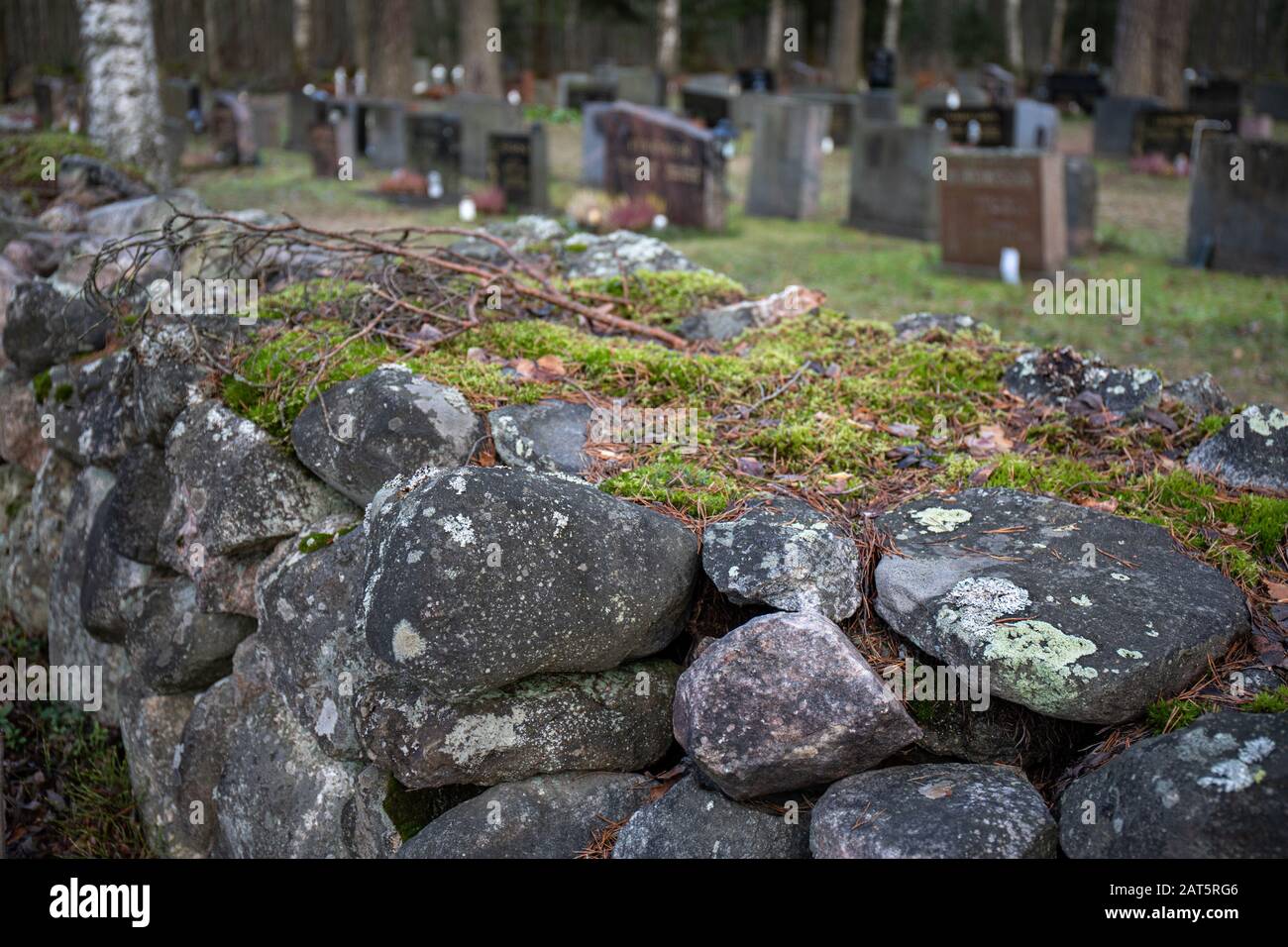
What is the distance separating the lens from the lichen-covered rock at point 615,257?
5.92 metres

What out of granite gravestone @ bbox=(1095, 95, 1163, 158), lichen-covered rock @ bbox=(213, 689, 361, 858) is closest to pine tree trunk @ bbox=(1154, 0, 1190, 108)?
granite gravestone @ bbox=(1095, 95, 1163, 158)

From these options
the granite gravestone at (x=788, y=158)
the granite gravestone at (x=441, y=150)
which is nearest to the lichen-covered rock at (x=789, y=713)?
the granite gravestone at (x=788, y=158)

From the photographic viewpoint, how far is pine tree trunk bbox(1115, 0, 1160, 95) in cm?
2250

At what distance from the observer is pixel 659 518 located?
9.84 feet

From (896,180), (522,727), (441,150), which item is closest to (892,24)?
(441,150)

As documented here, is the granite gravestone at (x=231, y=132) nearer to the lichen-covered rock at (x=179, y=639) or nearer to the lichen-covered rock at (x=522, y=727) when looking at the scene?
the lichen-covered rock at (x=179, y=639)

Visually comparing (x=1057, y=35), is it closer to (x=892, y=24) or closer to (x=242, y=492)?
(x=892, y=24)

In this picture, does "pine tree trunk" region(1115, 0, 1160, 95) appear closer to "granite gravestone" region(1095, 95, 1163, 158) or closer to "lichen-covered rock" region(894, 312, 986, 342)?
"granite gravestone" region(1095, 95, 1163, 158)

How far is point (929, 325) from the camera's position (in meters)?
4.96

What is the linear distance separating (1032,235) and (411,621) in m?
9.80

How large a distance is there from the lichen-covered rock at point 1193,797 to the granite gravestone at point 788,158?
1297 centimetres

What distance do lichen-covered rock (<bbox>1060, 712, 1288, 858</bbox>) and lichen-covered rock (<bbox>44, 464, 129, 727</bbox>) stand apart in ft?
12.7

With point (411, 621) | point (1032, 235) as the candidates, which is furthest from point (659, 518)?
point (1032, 235)
